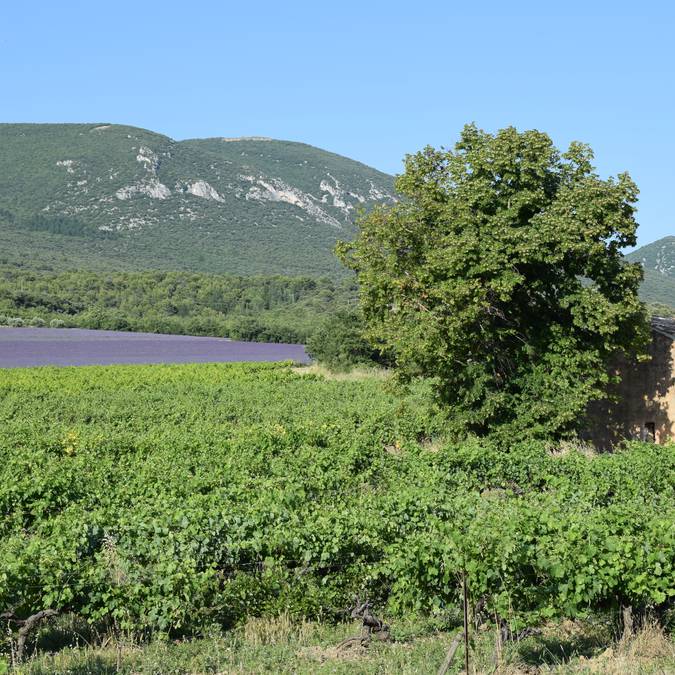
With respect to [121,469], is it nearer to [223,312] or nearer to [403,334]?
[403,334]

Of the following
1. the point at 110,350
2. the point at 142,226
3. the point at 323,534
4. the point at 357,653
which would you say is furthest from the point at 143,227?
the point at 357,653

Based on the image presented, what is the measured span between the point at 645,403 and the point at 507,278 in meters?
6.19

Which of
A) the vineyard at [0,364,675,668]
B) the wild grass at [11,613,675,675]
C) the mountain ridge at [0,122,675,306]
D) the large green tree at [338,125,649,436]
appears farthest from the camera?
the mountain ridge at [0,122,675,306]

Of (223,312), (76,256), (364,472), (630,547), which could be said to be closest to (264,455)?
(364,472)

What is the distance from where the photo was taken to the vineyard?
977 centimetres

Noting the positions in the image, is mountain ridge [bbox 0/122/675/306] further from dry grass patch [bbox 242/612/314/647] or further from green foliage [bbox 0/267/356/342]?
dry grass patch [bbox 242/612/314/647]

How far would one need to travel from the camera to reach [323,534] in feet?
→ 36.6

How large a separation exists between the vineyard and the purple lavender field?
41.8m

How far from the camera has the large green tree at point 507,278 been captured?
838 inches

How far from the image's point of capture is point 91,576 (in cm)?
1007

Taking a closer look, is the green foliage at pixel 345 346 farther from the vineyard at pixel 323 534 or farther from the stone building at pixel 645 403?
the vineyard at pixel 323 534

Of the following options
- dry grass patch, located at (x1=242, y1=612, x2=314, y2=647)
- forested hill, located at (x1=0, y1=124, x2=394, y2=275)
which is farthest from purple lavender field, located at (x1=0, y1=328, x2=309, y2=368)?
forested hill, located at (x1=0, y1=124, x2=394, y2=275)

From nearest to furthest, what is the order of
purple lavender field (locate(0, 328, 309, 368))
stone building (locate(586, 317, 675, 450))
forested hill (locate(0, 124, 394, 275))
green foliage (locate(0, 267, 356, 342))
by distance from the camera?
stone building (locate(586, 317, 675, 450))
purple lavender field (locate(0, 328, 309, 368))
green foliage (locate(0, 267, 356, 342))
forested hill (locate(0, 124, 394, 275))

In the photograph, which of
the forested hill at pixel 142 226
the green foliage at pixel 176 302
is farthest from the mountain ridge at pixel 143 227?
the green foliage at pixel 176 302
